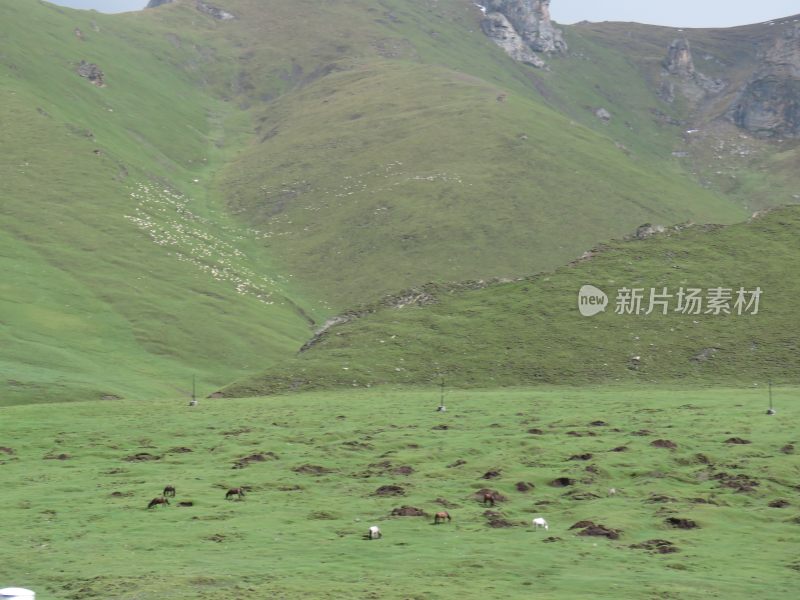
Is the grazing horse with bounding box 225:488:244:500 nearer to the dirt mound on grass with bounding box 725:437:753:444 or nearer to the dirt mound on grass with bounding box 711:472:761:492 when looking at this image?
the dirt mound on grass with bounding box 711:472:761:492

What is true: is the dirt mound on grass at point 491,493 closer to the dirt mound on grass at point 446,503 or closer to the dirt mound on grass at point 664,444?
the dirt mound on grass at point 446,503

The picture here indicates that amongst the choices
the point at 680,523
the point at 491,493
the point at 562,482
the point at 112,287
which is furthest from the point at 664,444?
the point at 112,287

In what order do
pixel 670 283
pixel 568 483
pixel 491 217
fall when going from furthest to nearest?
pixel 491 217 → pixel 670 283 → pixel 568 483

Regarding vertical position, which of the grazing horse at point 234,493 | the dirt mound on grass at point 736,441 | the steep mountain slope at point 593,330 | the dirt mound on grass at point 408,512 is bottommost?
the grazing horse at point 234,493

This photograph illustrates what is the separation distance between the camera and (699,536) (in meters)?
41.5

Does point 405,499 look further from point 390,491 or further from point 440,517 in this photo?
point 440,517

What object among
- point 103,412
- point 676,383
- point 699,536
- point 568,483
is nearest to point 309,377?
point 103,412

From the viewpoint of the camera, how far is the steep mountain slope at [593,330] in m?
94.8

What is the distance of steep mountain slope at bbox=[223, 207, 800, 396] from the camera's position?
94750mm

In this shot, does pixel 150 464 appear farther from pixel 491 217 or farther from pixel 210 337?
pixel 491 217

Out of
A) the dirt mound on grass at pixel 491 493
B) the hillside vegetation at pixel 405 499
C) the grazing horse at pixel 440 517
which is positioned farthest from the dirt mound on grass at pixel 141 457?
the grazing horse at pixel 440 517

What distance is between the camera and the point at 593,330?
102562 millimetres

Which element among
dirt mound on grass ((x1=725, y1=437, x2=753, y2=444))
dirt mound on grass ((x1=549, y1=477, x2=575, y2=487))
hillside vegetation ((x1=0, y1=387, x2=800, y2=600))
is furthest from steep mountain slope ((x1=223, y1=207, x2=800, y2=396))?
dirt mound on grass ((x1=549, y1=477, x2=575, y2=487))

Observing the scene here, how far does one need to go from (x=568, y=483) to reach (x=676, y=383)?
42171mm
